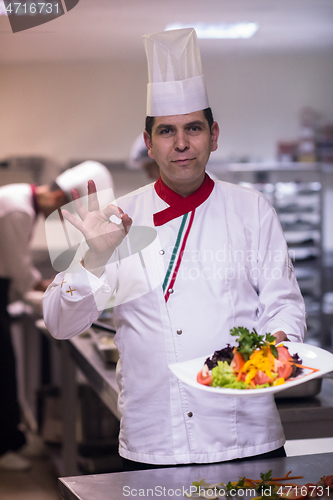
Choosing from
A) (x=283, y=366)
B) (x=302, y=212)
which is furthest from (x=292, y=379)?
(x=302, y=212)

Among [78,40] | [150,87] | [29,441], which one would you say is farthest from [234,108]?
[150,87]

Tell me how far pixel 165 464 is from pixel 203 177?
74 cm

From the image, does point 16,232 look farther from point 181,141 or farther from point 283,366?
point 283,366

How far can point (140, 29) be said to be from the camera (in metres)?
4.24

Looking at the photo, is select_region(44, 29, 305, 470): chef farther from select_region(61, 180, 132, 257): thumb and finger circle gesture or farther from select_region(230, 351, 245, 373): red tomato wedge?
select_region(230, 351, 245, 373): red tomato wedge

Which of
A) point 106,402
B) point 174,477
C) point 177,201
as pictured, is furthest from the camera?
point 106,402

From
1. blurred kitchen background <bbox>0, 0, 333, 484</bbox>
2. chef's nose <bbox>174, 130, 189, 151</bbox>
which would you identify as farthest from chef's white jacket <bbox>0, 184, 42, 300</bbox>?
chef's nose <bbox>174, 130, 189, 151</bbox>

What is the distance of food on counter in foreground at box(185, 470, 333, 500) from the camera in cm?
113

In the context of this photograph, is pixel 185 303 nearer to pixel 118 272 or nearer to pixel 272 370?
pixel 118 272

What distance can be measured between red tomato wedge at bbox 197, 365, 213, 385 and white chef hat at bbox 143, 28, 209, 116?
26.5 inches

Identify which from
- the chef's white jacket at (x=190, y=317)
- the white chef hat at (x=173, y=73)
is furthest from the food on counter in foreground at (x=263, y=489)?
the white chef hat at (x=173, y=73)

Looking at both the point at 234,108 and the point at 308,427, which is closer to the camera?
the point at 308,427

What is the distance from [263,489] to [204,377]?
0.26 metres

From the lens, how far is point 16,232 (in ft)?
11.2
